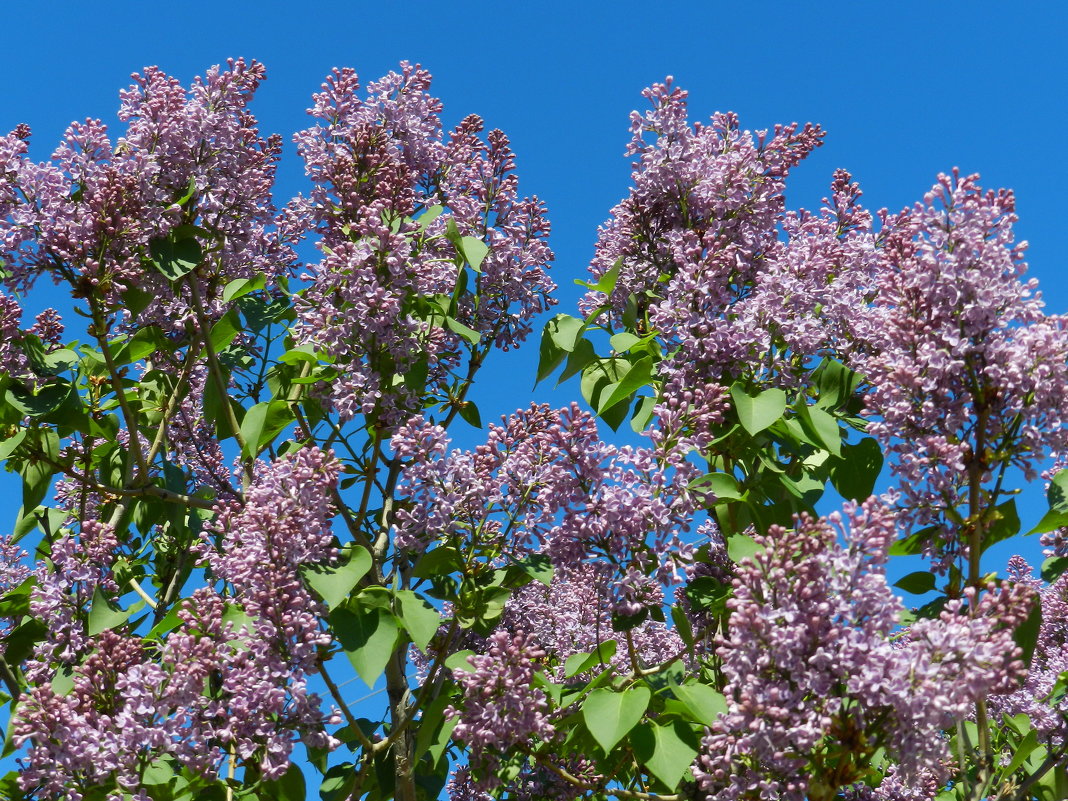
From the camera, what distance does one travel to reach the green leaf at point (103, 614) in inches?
147

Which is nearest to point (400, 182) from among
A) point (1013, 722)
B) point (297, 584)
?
point (297, 584)

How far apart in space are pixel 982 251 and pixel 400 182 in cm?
200

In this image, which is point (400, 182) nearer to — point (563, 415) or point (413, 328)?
point (413, 328)

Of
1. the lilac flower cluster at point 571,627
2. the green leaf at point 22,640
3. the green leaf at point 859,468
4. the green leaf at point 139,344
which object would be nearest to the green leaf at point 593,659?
the lilac flower cluster at point 571,627

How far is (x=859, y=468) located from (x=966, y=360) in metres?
1.03

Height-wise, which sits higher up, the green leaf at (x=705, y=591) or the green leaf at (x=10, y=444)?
the green leaf at (x=10, y=444)

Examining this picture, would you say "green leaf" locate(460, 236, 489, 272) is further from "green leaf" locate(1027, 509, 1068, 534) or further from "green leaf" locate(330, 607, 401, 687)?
"green leaf" locate(1027, 509, 1068, 534)

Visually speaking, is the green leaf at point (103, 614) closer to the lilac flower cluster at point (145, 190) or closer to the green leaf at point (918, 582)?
the lilac flower cluster at point (145, 190)

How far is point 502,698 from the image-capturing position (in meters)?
3.09

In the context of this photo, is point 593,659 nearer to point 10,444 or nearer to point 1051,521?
point 1051,521

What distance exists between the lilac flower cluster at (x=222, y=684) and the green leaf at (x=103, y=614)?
0.55 metres

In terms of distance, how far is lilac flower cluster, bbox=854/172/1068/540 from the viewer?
2.71 m

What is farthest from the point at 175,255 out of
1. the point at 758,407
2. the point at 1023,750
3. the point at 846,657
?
the point at 1023,750

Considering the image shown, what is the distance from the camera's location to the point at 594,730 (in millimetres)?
2959
